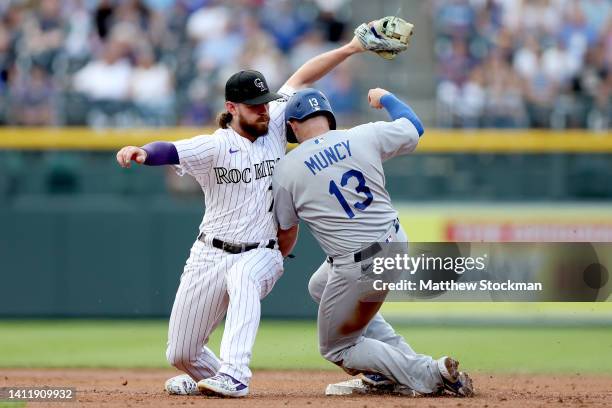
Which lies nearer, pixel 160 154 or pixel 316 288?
pixel 160 154

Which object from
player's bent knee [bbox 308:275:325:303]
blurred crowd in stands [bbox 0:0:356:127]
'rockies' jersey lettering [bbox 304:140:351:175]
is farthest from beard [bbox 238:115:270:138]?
blurred crowd in stands [bbox 0:0:356:127]

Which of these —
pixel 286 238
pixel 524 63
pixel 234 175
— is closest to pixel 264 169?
pixel 234 175

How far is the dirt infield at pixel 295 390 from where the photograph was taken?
227 inches

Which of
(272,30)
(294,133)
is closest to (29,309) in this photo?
(272,30)

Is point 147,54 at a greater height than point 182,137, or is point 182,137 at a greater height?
point 147,54

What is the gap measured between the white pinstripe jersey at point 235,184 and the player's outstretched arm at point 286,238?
5.9 inches

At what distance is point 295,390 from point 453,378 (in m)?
1.24

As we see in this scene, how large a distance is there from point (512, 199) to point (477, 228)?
448 mm

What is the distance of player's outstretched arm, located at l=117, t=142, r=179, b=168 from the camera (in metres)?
5.60

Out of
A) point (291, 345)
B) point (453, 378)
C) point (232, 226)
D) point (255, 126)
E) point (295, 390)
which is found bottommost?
point (291, 345)

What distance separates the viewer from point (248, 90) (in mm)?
6047

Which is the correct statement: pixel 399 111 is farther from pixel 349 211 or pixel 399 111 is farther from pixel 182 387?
pixel 182 387

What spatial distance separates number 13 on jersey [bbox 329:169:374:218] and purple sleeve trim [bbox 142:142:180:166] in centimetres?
82

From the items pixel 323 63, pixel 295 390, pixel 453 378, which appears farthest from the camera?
pixel 295 390
